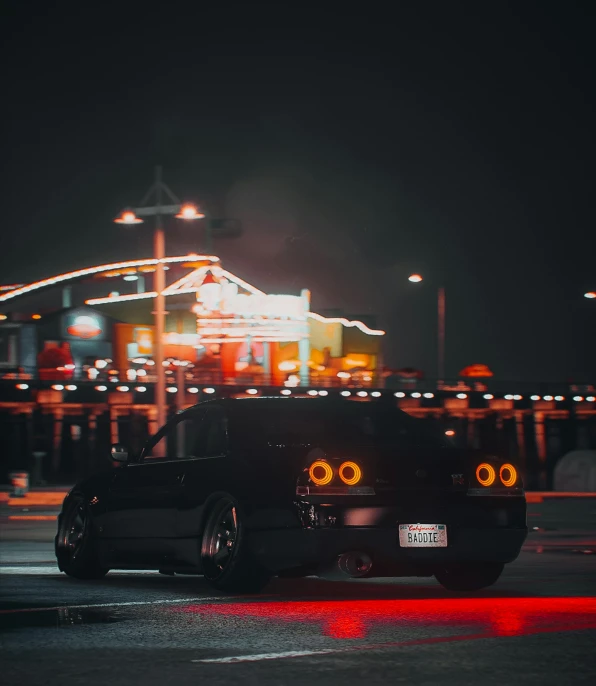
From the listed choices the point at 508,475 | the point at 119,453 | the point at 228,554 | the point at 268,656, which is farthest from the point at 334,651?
the point at 119,453

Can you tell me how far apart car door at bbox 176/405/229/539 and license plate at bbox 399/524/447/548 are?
1.27 meters

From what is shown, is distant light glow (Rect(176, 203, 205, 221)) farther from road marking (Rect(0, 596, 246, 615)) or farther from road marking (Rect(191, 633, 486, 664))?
road marking (Rect(191, 633, 486, 664))

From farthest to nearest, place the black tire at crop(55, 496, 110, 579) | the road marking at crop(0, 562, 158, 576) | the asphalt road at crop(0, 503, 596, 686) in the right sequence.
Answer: the road marking at crop(0, 562, 158, 576) → the black tire at crop(55, 496, 110, 579) → the asphalt road at crop(0, 503, 596, 686)

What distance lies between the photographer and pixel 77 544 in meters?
11.7

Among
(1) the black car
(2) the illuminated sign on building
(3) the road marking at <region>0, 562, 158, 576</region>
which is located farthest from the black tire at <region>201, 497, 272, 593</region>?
(2) the illuminated sign on building

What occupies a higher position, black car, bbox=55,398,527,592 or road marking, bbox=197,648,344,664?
black car, bbox=55,398,527,592

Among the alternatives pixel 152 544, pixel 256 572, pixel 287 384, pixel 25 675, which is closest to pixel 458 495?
pixel 256 572

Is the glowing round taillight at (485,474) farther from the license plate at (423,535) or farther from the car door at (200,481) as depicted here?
the car door at (200,481)

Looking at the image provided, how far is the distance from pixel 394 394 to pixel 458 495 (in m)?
84.3

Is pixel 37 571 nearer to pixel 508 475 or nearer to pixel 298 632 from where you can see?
pixel 508 475

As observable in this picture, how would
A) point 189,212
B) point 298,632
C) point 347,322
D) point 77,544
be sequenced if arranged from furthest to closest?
point 347,322 < point 189,212 < point 77,544 < point 298,632

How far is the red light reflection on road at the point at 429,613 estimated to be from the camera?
789 cm

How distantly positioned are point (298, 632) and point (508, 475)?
3064mm

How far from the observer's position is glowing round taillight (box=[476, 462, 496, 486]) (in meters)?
10.1
